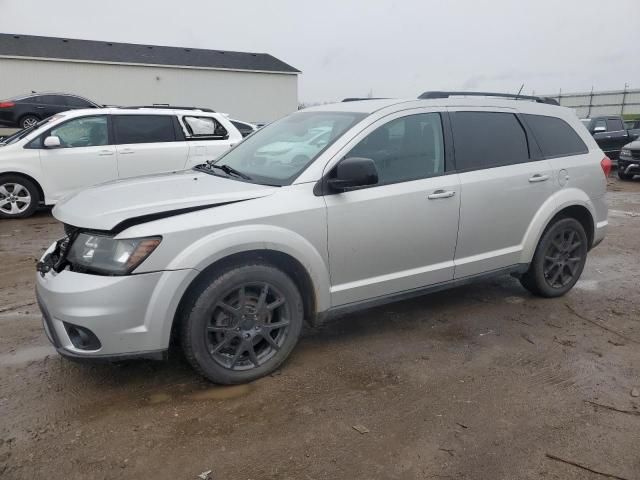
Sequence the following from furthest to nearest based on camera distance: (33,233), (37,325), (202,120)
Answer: (202,120)
(33,233)
(37,325)

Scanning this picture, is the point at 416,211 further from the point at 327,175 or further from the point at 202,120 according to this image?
the point at 202,120

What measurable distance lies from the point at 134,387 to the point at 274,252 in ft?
3.90

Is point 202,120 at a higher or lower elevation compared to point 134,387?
higher

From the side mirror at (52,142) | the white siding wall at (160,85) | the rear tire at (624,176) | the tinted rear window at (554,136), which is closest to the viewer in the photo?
the tinted rear window at (554,136)

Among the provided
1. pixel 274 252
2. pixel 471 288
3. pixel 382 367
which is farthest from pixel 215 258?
pixel 471 288

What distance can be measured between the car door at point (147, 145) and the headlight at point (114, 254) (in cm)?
565

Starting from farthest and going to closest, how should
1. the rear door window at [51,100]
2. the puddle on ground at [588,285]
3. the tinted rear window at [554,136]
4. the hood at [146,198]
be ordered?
the rear door window at [51,100] < the puddle on ground at [588,285] < the tinted rear window at [554,136] < the hood at [146,198]

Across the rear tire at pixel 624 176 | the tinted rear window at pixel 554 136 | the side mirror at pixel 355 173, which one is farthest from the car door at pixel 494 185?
the rear tire at pixel 624 176

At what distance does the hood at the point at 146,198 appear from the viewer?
286 cm

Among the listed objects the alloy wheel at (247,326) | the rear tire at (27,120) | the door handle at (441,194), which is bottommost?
the alloy wheel at (247,326)

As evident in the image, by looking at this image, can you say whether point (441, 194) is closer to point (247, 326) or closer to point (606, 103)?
point (247, 326)

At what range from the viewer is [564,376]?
133 inches

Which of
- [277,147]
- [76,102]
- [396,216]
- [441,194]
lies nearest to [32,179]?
[277,147]

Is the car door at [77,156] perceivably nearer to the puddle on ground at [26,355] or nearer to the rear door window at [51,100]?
the puddle on ground at [26,355]
